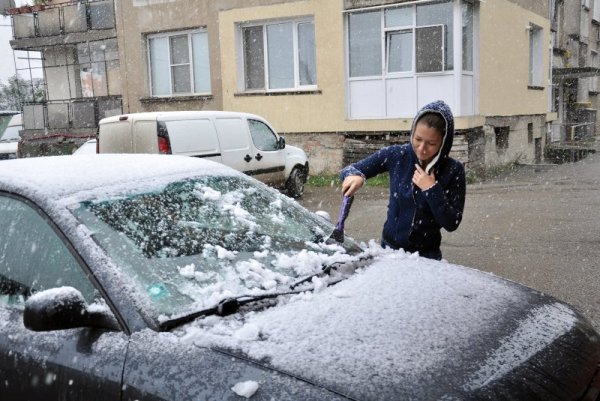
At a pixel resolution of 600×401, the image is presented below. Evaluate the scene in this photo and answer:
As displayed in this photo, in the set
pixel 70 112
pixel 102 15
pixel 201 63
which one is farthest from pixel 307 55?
pixel 70 112

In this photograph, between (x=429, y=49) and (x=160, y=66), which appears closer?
(x=429, y=49)

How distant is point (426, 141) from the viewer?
10.8ft

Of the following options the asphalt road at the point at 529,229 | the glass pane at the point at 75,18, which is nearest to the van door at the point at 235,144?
the asphalt road at the point at 529,229

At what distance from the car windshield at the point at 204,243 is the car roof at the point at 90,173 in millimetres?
87

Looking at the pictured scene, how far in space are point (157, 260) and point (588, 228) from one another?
7.72 m

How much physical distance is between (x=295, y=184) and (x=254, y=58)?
523 cm

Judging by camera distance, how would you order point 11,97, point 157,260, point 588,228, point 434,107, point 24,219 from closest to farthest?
1. point 157,260
2. point 24,219
3. point 434,107
4. point 588,228
5. point 11,97

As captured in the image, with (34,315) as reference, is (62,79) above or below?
above

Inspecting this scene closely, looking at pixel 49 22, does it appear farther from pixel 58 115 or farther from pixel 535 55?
pixel 535 55

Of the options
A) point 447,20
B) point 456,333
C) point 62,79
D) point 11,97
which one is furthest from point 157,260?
point 11,97

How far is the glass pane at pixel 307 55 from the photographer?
1584 cm

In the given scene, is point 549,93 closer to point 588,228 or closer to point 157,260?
point 588,228

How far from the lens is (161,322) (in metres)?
2.11

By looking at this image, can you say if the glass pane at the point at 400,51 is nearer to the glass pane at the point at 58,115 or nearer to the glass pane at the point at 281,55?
the glass pane at the point at 281,55
